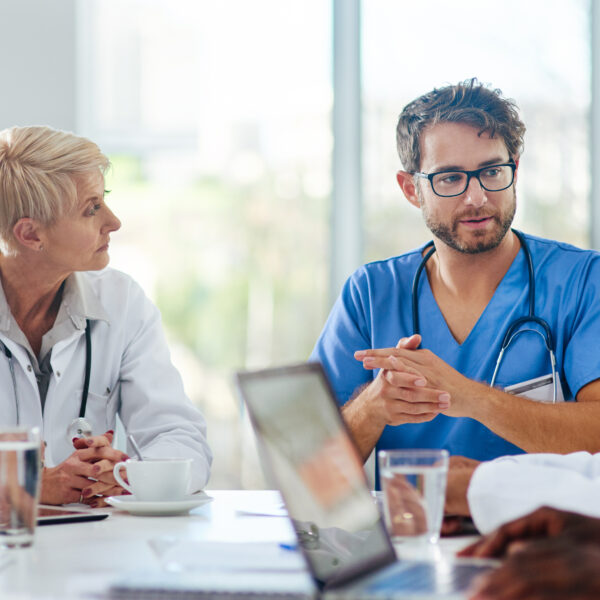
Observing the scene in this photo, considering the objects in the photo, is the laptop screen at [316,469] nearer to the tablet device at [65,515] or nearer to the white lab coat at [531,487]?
the white lab coat at [531,487]

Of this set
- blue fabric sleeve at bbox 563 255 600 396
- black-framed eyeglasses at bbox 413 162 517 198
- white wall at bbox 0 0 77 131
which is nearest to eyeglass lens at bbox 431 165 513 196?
black-framed eyeglasses at bbox 413 162 517 198

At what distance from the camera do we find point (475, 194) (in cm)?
183

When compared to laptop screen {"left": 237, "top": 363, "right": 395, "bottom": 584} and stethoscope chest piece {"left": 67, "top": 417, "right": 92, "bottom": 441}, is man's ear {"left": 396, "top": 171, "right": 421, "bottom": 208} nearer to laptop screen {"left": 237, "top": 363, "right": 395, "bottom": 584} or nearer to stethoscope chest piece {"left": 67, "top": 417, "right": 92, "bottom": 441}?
stethoscope chest piece {"left": 67, "top": 417, "right": 92, "bottom": 441}

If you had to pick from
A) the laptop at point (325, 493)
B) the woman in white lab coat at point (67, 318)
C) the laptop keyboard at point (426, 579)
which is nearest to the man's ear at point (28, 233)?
the woman in white lab coat at point (67, 318)

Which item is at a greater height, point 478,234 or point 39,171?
point 39,171

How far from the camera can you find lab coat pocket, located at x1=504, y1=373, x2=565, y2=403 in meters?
1.74

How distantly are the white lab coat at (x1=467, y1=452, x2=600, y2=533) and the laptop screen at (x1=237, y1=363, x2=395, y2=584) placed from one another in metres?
0.15

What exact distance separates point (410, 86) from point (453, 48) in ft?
0.73

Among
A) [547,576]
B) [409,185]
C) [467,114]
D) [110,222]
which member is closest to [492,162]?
[467,114]

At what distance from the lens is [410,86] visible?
3.15m

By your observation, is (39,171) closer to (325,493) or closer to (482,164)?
(482,164)

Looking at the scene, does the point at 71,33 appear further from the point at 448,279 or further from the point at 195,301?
the point at 448,279

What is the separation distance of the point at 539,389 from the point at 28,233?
3.89 feet

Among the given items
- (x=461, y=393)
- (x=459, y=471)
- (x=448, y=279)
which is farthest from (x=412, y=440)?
(x=459, y=471)
